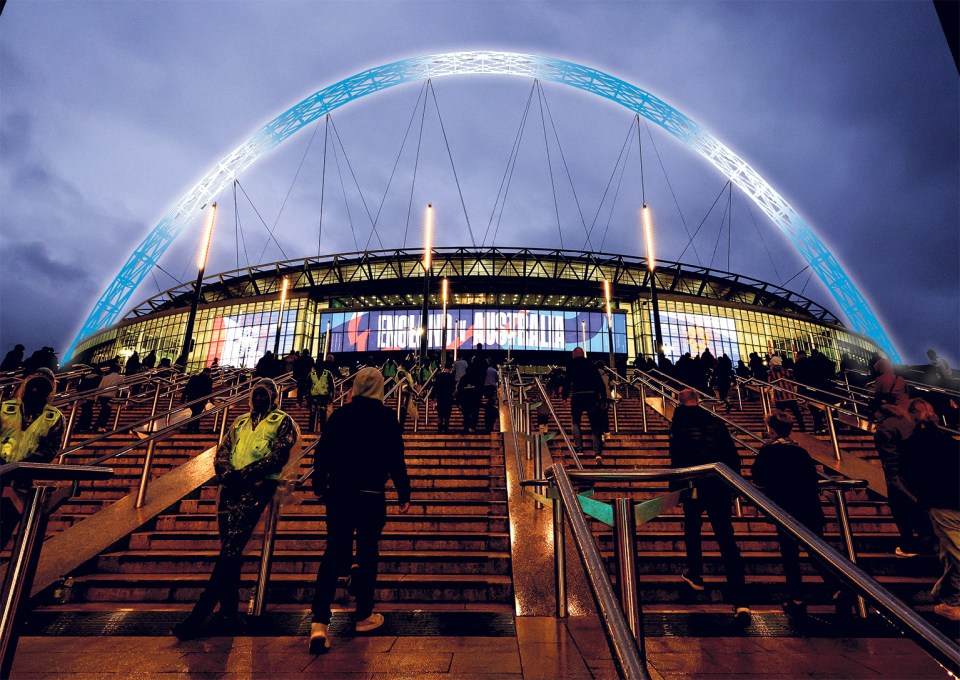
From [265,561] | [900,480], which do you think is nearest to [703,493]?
[900,480]

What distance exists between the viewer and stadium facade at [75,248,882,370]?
37.3 m

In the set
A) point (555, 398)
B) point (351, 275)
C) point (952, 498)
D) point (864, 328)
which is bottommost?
point (952, 498)

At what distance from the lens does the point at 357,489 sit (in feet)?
10.5

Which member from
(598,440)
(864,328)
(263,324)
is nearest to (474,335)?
(263,324)

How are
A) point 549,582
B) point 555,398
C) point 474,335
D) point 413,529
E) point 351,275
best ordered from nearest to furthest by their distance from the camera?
point 549,582
point 413,529
point 555,398
point 474,335
point 351,275

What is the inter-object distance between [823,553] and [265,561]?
3.32m

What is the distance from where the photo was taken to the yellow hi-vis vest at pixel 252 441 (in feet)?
11.4

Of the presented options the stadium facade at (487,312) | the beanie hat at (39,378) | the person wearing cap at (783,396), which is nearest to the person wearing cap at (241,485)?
the beanie hat at (39,378)

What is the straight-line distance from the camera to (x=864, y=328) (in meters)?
32.3

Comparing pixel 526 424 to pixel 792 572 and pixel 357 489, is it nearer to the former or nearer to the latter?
pixel 792 572

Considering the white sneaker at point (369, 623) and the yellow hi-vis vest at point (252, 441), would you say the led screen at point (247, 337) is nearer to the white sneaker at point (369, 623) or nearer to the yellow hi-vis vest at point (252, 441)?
the yellow hi-vis vest at point (252, 441)

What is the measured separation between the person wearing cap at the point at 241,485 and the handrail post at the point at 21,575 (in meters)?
1.15

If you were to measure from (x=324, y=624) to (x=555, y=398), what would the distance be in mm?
13189

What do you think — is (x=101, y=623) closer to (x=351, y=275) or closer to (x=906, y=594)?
(x=906, y=594)
